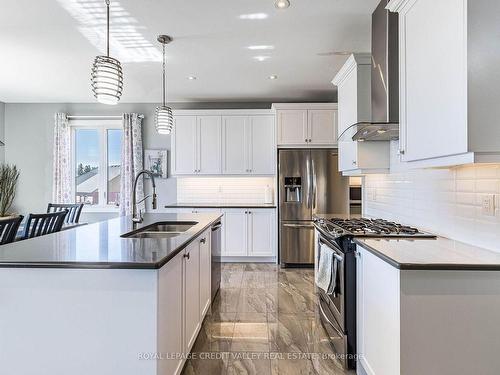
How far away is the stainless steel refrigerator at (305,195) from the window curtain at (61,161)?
3687mm

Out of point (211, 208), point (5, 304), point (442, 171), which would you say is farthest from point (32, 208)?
point (442, 171)

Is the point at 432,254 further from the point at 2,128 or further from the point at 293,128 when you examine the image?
the point at 2,128

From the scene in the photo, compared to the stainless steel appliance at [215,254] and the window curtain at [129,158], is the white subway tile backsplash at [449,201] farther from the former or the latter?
the window curtain at [129,158]

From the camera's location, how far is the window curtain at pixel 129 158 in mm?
5375

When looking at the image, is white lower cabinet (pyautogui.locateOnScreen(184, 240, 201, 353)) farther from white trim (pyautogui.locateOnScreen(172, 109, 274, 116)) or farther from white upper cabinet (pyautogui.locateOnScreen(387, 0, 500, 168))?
white trim (pyautogui.locateOnScreen(172, 109, 274, 116))

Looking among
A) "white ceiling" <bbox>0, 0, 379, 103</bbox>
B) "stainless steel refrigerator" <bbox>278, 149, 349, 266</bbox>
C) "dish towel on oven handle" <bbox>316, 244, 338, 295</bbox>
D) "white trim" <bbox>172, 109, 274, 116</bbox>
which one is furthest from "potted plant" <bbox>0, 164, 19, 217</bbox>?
"dish towel on oven handle" <bbox>316, 244, 338, 295</bbox>

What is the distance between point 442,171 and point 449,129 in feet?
2.39

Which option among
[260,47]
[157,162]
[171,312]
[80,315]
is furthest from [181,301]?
[157,162]

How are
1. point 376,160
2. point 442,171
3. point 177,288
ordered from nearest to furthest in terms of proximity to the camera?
1. point 177,288
2. point 442,171
3. point 376,160

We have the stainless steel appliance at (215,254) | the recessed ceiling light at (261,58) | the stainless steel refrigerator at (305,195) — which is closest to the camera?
the stainless steel appliance at (215,254)

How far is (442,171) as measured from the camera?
2.16m

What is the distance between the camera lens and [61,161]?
17.9 feet

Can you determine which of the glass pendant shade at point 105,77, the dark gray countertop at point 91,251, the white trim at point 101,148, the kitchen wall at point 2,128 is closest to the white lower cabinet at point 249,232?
A: the white trim at point 101,148

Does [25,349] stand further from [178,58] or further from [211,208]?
[211,208]
